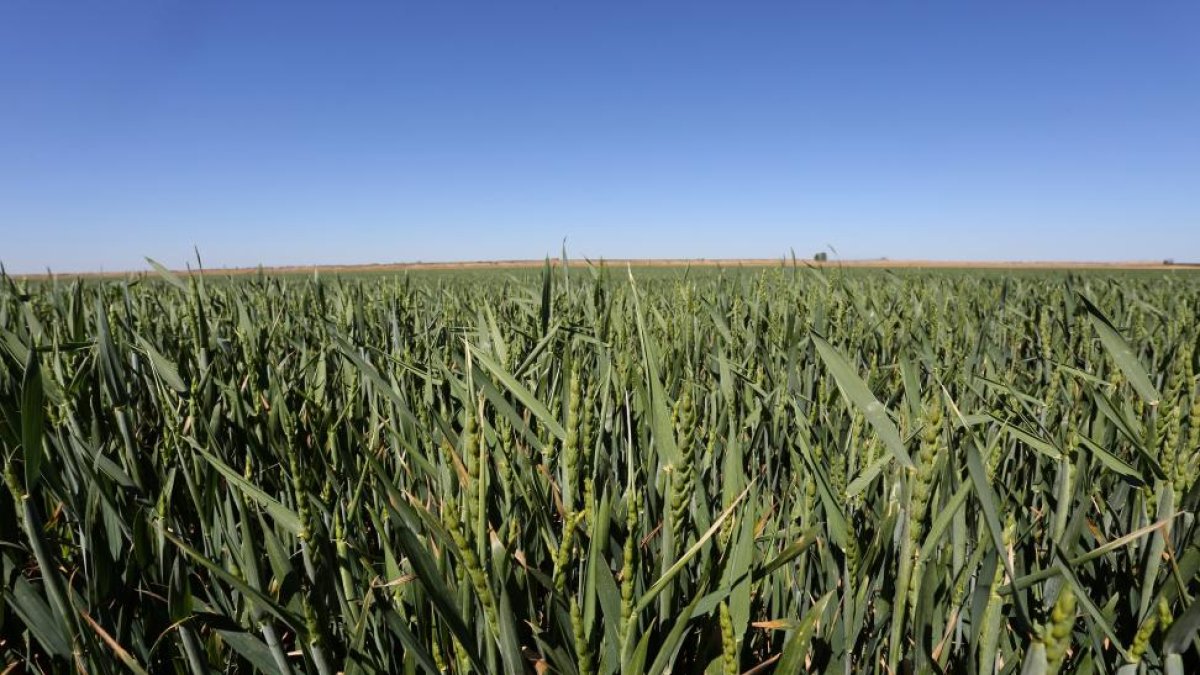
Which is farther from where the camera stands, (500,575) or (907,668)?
(907,668)

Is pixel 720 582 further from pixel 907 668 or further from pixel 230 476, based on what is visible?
pixel 230 476

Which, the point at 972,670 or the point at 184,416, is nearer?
the point at 972,670

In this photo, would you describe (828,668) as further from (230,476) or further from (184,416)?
(184,416)

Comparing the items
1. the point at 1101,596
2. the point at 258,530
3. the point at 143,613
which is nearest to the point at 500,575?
the point at 143,613

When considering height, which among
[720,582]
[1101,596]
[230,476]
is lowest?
[1101,596]

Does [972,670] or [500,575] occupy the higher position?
[500,575]

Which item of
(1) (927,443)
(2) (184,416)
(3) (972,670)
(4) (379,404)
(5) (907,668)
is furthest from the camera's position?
(4) (379,404)

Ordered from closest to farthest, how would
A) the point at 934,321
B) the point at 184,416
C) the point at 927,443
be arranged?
1. the point at 927,443
2. the point at 184,416
3. the point at 934,321

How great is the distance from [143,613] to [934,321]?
8.60 ft

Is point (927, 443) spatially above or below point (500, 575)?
above

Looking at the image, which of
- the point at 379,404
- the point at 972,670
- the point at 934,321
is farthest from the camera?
the point at 934,321

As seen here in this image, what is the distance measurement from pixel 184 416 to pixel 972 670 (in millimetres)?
1443

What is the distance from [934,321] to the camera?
8.14ft

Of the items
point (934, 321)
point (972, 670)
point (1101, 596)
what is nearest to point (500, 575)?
point (972, 670)
